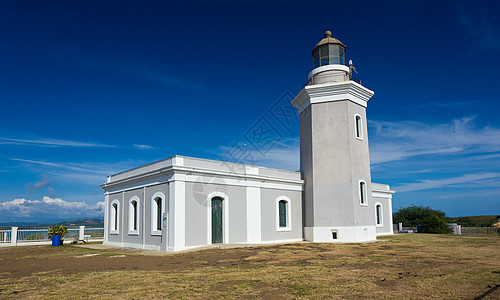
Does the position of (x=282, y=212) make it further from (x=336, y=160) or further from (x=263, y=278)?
(x=263, y=278)

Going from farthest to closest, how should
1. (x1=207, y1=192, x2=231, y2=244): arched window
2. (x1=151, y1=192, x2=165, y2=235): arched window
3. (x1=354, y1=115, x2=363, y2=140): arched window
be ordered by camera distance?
(x1=354, y1=115, x2=363, y2=140): arched window < (x1=207, y1=192, x2=231, y2=244): arched window < (x1=151, y1=192, x2=165, y2=235): arched window

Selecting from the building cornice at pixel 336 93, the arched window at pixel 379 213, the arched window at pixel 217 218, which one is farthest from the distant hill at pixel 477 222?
the arched window at pixel 217 218

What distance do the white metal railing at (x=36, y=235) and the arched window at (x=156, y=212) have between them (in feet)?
28.2

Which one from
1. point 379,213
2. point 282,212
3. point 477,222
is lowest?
point 477,222

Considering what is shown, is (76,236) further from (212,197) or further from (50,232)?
(212,197)

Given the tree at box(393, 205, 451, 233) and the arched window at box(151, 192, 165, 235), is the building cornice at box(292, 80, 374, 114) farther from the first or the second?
the tree at box(393, 205, 451, 233)

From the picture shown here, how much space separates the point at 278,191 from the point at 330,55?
826 cm

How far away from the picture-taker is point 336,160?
57.8ft

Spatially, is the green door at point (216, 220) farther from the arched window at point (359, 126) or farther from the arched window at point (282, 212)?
the arched window at point (359, 126)

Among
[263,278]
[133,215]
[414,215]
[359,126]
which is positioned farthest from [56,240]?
[414,215]

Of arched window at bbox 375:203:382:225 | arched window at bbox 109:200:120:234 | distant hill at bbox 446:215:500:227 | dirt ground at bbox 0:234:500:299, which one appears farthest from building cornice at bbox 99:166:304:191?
distant hill at bbox 446:215:500:227

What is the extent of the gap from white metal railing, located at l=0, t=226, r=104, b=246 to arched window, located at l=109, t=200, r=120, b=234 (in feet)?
11.8

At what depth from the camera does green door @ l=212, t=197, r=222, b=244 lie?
14.9 m

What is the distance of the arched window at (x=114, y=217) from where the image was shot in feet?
58.9
